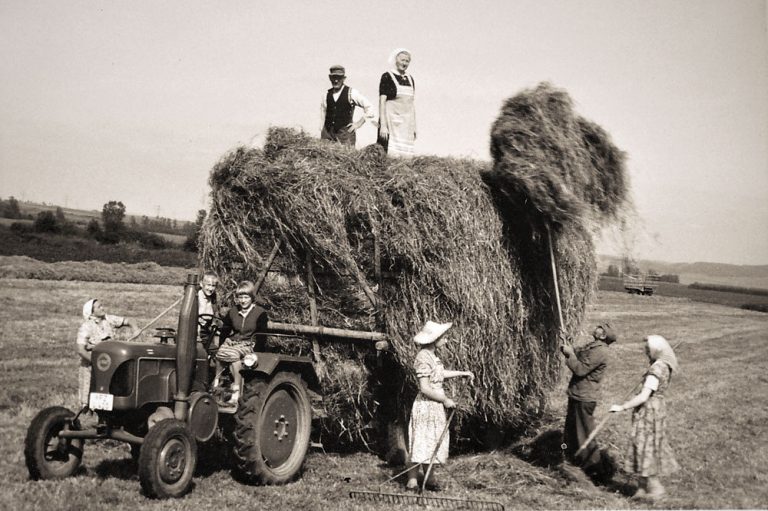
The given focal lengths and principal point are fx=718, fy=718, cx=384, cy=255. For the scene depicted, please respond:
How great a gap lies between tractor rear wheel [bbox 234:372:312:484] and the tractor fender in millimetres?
89

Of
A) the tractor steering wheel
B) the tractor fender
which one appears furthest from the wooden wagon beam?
the tractor steering wheel

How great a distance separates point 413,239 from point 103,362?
2.99m

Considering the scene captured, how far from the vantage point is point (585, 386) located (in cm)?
756

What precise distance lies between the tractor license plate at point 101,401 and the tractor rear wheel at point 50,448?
1.67ft

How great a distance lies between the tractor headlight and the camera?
19.6 feet

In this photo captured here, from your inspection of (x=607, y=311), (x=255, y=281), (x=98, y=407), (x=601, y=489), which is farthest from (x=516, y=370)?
(x=607, y=311)

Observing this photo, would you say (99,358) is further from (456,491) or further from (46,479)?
(456,491)

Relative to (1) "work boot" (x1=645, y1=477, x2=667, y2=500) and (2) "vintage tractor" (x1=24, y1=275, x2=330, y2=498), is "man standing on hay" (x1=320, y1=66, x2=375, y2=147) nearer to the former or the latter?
(2) "vintage tractor" (x1=24, y1=275, x2=330, y2=498)

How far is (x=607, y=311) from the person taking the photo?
1147 inches

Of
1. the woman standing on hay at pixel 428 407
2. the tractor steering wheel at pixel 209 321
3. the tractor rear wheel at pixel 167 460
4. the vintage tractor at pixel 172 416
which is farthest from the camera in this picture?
the tractor steering wheel at pixel 209 321

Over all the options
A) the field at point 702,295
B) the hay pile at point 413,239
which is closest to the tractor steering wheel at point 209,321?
the hay pile at point 413,239

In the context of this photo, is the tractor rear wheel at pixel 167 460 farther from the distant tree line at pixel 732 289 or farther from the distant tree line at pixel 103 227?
the distant tree line at pixel 732 289

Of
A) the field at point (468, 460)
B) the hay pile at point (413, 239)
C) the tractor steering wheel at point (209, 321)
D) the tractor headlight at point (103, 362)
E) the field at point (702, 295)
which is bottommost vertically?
the field at point (468, 460)

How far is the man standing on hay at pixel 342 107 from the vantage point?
931 cm
